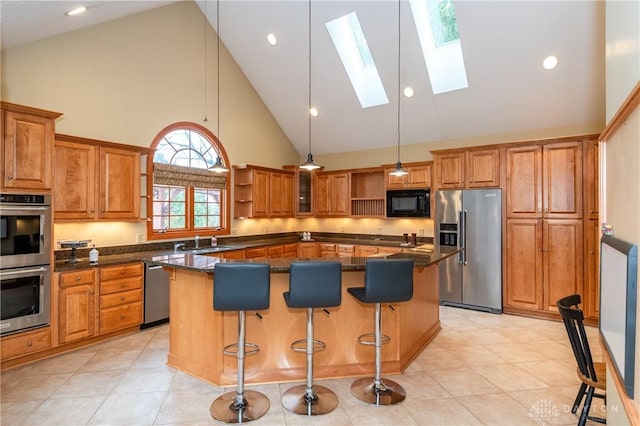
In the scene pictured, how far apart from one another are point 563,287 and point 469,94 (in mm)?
3086

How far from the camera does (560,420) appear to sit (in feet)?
8.43

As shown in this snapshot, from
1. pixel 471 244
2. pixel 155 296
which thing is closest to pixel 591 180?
pixel 471 244

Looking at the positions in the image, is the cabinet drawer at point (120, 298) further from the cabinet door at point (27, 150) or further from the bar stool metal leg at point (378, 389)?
the bar stool metal leg at point (378, 389)

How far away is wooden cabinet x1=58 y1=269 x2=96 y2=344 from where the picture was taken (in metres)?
3.71

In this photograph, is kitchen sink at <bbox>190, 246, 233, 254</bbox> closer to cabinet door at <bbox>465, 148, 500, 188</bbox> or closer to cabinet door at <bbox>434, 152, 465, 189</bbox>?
cabinet door at <bbox>434, 152, 465, 189</bbox>

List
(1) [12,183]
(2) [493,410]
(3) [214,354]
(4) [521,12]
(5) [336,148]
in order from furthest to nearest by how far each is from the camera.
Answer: (5) [336,148] < (4) [521,12] < (1) [12,183] < (3) [214,354] < (2) [493,410]

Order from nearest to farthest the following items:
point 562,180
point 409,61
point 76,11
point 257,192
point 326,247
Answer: point 76,11
point 562,180
point 409,61
point 257,192
point 326,247

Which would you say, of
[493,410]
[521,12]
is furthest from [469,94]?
[493,410]

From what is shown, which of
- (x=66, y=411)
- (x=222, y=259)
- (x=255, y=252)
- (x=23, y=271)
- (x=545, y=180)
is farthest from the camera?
(x=255, y=252)

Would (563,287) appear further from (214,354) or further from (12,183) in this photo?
(12,183)

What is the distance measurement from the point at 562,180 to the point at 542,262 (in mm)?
1195

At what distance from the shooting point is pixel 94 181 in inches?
165

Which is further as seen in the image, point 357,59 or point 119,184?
point 357,59

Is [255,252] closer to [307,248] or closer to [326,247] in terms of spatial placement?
[307,248]
